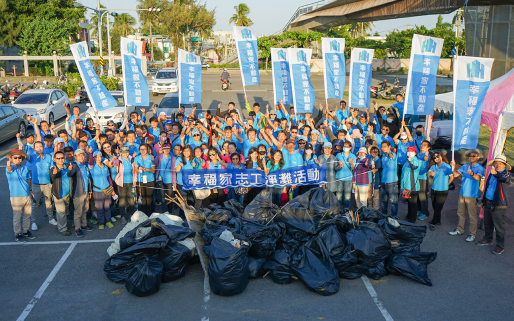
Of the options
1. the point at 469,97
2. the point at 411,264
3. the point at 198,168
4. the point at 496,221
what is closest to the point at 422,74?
the point at 469,97

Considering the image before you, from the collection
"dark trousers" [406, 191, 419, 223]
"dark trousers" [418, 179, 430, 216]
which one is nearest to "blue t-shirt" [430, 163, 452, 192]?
"dark trousers" [418, 179, 430, 216]

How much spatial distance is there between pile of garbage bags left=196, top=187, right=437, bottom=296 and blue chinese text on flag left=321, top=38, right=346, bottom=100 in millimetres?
5051

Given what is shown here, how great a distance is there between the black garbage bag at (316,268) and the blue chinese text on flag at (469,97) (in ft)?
13.3

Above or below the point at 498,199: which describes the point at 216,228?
below

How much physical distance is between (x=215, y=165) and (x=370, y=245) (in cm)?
356

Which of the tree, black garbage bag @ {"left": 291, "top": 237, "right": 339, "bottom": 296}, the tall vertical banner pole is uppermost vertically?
the tree

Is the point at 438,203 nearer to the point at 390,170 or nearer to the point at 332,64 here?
the point at 390,170

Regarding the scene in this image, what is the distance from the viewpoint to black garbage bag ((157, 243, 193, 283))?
607 cm

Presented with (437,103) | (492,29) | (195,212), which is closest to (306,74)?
(437,103)

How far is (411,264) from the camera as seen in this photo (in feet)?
20.3

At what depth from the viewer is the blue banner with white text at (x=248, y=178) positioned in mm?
8211

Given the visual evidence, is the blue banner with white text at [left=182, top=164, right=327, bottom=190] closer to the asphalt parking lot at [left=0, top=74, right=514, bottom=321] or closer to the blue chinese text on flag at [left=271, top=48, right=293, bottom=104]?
the asphalt parking lot at [left=0, top=74, right=514, bottom=321]

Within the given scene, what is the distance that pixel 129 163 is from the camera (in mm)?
8188

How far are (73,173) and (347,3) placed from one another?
27.5 metres
